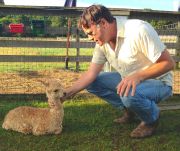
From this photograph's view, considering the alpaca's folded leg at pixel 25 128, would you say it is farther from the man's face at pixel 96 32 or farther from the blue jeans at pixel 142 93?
the man's face at pixel 96 32

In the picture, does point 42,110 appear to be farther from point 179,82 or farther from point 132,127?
point 179,82

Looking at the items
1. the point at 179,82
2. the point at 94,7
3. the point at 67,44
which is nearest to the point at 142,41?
the point at 94,7

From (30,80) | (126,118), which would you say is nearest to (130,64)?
(126,118)

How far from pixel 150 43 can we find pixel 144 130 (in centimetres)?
90

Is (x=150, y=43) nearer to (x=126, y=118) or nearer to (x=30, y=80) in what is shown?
(x=126, y=118)

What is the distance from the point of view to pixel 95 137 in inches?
155

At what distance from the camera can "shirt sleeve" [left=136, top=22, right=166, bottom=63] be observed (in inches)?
133

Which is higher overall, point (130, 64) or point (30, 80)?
point (130, 64)

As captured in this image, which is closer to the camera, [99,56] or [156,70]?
[156,70]

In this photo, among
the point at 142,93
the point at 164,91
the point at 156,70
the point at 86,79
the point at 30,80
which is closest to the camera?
the point at 156,70

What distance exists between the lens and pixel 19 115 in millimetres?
3969

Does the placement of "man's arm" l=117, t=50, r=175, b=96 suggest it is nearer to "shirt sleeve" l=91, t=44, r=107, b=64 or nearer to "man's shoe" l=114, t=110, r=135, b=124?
"shirt sleeve" l=91, t=44, r=107, b=64

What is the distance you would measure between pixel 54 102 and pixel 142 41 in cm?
96

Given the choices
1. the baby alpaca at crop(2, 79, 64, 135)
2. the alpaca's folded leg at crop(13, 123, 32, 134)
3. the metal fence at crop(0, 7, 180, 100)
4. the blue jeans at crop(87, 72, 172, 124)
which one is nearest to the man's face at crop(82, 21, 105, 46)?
the blue jeans at crop(87, 72, 172, 124)
